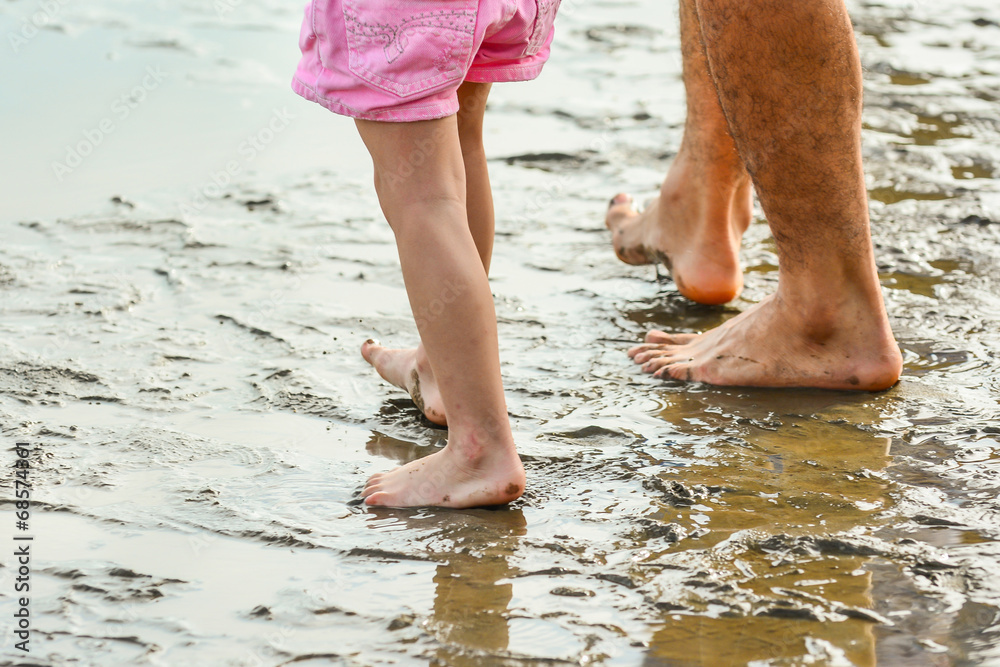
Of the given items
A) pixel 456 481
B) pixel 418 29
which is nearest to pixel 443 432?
pixel 456 481

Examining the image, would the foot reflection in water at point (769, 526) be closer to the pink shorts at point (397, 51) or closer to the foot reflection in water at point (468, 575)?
the foot reflection in water at point (468, 575)

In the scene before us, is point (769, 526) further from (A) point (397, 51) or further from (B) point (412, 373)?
(A) point (397, 51)

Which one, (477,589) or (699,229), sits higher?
(699,229)

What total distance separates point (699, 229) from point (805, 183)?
57 cm

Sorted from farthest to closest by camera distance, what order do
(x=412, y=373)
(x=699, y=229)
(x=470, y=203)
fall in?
(x=699, y=229) < (x=412, y=373) < (x=470, y=203)

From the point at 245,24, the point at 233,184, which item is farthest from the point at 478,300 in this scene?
the point at 245,24

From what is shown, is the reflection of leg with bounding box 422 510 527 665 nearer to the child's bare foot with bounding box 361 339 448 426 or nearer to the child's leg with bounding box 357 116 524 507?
the child's leg with bounding box 357 116 524 507

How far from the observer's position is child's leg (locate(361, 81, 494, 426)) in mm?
2072

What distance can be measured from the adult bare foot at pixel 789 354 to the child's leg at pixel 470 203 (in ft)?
1.69

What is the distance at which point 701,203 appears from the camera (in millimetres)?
2732

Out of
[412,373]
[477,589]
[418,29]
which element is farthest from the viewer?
[412,373]

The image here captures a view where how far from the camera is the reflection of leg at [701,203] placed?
2.70 metres

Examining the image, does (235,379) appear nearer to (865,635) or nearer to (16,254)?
(16,254)

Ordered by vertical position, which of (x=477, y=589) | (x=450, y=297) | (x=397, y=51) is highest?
(x=397, y=51)
